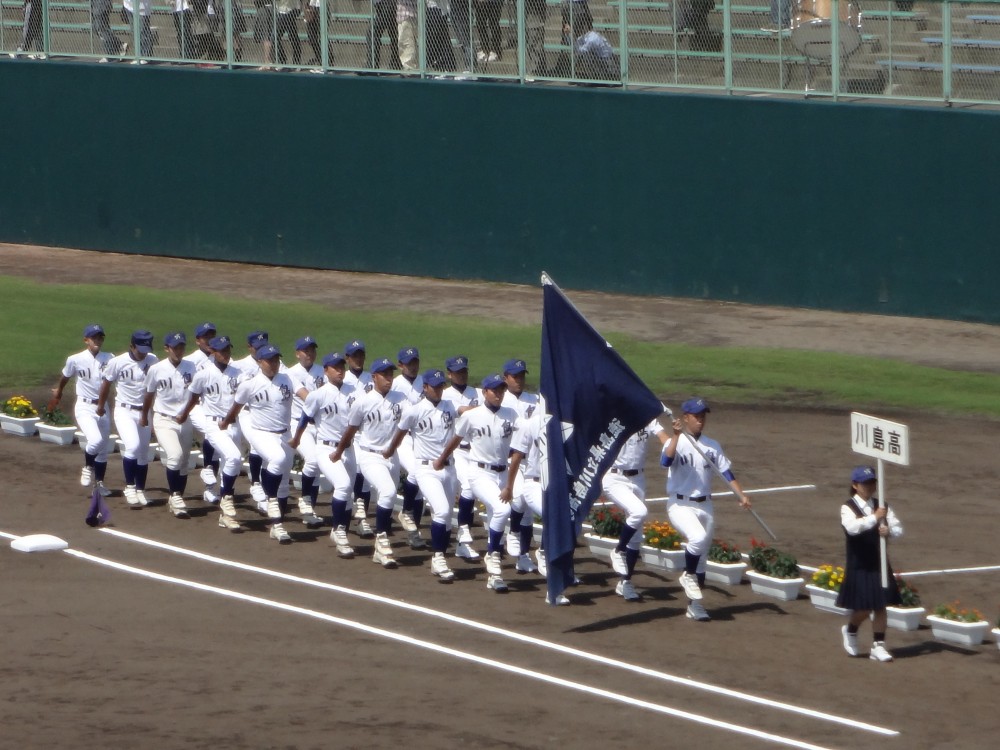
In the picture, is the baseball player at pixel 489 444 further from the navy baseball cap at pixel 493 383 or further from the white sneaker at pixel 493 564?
the white sneaker at pixel 493 564

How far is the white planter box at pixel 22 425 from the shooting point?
2103cm

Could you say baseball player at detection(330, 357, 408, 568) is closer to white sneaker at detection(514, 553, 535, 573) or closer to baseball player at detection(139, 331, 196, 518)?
white sneaker at detection(514, 553, 535, 573)

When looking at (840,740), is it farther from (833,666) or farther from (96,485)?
(96,485)

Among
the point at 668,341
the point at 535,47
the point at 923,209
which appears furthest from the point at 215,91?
the point at 923,209

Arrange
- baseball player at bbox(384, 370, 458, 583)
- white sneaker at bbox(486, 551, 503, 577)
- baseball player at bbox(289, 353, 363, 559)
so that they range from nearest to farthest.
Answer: white sneaker at bbox(486, 551, 503, 577)
baseball player at bbox(384, 370, 458, 583)
baseball player at bbox(289, 353, 363, 559)

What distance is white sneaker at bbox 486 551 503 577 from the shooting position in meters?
15.2

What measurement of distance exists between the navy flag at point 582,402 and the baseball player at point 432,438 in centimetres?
149

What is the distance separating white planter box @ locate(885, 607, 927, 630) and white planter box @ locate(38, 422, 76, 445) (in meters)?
10.9

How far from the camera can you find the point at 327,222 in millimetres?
31562

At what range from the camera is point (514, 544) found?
16.3 m

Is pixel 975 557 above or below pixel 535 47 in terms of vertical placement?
below

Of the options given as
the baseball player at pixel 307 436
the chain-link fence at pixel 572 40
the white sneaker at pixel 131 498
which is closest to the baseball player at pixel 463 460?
the baseball player at pixel 307 436

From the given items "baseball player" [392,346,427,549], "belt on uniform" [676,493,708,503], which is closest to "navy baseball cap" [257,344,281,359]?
"baseball player" [392,346,427,549]

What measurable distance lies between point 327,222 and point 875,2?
10989 mm
